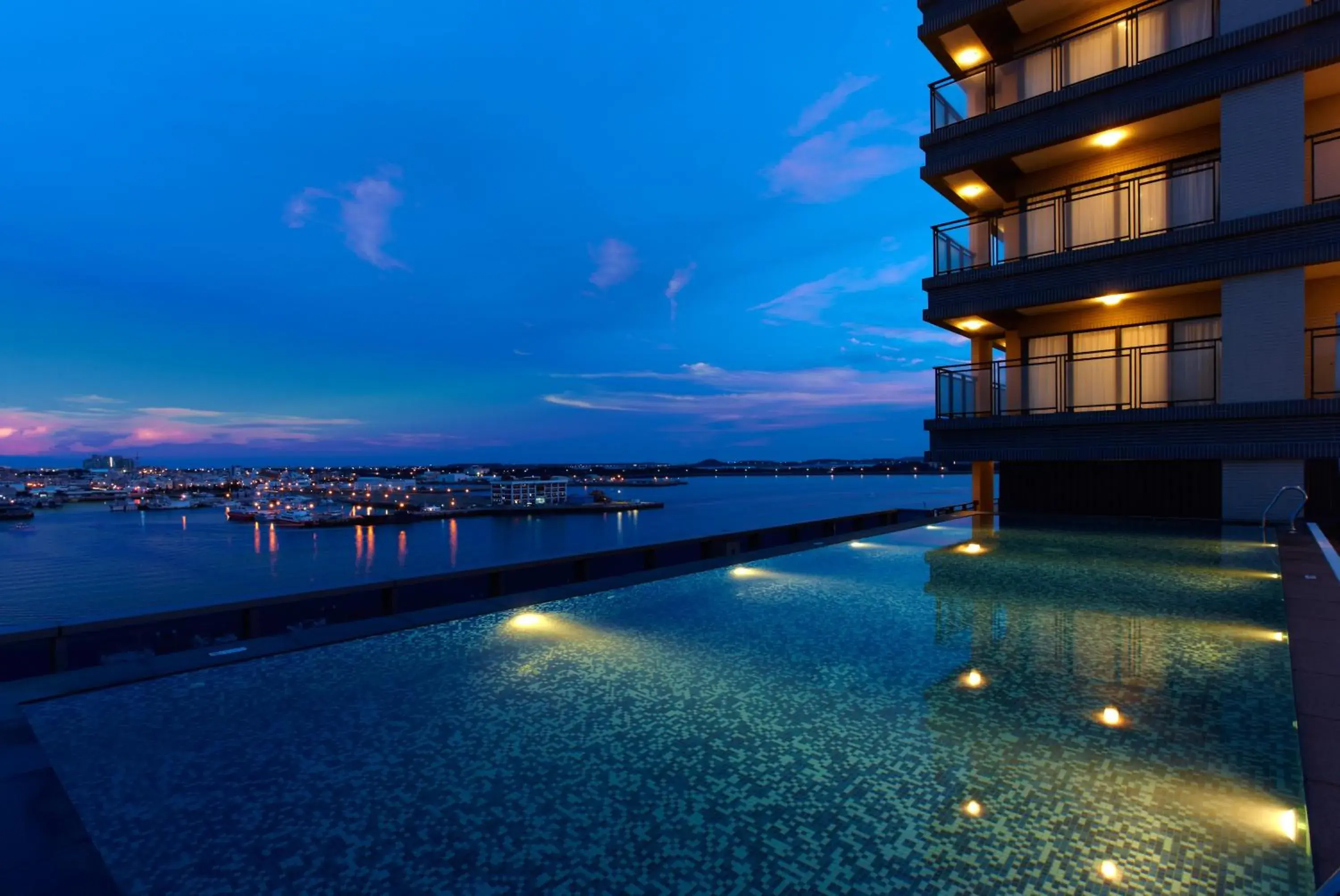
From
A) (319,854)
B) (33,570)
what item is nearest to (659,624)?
(319,854)

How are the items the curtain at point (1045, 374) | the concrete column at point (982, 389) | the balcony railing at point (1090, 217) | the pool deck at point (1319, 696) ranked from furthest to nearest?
the concrete column at point (982, 389)
the curtain at point (1045, 374)
the balcony railing at point (1090, 217)
the pool deck at point (1319, 696)

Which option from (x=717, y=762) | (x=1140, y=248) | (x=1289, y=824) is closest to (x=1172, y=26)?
(x=1140, y=248)

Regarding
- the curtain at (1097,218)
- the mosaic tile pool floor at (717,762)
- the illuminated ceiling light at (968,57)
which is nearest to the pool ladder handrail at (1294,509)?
the curtain at (1097,218)

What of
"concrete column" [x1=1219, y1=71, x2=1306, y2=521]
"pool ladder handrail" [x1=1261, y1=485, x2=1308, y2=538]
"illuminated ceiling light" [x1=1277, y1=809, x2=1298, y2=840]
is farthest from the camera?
"concrete column" [x1=1219, y1=71, x2=1306, y2=521]

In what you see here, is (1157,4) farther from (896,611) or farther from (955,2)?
(896,611)

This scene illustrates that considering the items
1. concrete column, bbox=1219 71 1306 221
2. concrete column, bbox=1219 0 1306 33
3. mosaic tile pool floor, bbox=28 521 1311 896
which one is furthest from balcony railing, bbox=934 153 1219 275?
mosaic tile pool floor, bbox=28 521 1311 896

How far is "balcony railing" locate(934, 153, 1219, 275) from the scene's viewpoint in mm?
12922

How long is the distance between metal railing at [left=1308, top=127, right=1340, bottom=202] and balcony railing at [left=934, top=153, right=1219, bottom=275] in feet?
4.61

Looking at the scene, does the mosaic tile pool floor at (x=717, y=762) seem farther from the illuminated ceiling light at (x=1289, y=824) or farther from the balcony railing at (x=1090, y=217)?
the balcony railing at (x=1090, y=217)

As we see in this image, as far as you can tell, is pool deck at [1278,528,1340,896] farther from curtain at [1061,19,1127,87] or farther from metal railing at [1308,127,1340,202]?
curtain at [1061,19,1127,87]

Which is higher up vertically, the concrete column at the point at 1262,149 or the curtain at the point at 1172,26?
the curtain at the point at 1172,26

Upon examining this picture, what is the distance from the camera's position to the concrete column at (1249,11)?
1170 centimetres

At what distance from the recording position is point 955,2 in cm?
1512

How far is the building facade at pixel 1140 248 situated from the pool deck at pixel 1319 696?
7106 mm
